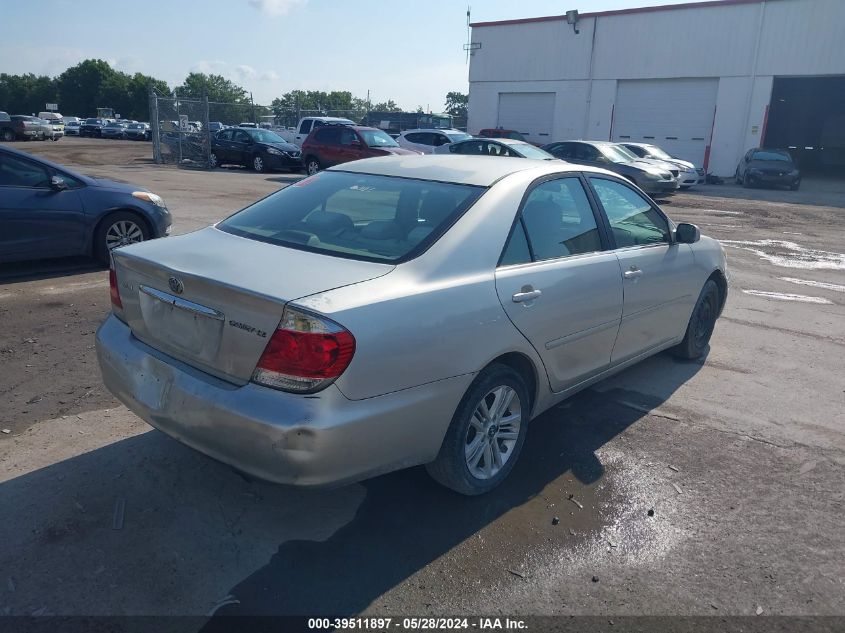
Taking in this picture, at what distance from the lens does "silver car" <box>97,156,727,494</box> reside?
2.82 m

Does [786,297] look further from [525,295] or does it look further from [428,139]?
[428,139]

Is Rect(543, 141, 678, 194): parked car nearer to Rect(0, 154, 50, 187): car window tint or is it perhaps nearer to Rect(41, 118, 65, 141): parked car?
Rect(0, 154, 50, 187): car window tint

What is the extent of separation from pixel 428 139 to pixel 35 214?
1697cm

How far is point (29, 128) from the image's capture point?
43.1 m

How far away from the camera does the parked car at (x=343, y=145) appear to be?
67.9 ft

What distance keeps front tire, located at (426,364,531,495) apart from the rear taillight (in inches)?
31.7

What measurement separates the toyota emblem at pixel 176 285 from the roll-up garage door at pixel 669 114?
32524 mm

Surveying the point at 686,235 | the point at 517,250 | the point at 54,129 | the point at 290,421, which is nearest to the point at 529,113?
the point at 54,129

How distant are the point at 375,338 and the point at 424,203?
115 cm

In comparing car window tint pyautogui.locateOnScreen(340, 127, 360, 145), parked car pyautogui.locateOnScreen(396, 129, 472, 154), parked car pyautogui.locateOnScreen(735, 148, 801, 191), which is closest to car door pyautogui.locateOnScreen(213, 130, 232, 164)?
car window tint pyautogui.locateOnScreen(340, 127, 360, 145)

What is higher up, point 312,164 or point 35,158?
point 35,158

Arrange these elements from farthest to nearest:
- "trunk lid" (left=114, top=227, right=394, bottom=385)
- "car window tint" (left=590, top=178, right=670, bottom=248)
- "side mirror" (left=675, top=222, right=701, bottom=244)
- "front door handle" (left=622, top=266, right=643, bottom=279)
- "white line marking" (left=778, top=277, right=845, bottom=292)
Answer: "white line marking" (left=778, top=277, right=845, bottom=292) → "side mirror" (left=675, top=222, right=701, bottom=244) → "car window tint" (left=590, top=178, right=670, bottom=248) → "front door handle" (left=622, top=266, right=643, bottom=279) → "trunk lid" (left=114, top=227, right=394, bottom=385)

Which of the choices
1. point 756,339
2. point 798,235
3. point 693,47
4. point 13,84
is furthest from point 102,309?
point 13,84

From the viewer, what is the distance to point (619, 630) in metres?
2.76
